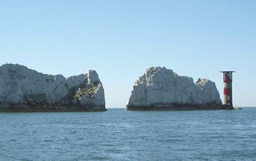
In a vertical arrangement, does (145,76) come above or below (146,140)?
above

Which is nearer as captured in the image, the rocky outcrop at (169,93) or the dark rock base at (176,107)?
the rocky outcrop at (169,93)

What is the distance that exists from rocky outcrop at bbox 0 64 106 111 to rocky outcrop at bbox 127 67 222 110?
1386cm

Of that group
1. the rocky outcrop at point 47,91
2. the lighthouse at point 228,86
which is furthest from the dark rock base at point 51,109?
the lighthouse at point 228,86

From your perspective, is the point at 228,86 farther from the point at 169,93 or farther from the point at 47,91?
the point at 47,91

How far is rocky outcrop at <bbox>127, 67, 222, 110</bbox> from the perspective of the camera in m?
141

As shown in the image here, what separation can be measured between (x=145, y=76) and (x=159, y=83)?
18.5 ft

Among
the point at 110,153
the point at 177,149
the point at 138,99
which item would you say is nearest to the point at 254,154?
the point at 177,149

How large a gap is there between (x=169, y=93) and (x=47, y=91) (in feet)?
143

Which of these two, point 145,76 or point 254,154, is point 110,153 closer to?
point 254,154

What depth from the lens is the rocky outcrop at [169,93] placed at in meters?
141

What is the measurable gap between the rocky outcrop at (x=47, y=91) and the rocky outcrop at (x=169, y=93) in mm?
13857

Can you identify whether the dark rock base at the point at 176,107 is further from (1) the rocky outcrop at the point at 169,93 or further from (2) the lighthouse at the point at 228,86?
(2) the lighthouse at the point at 228,86

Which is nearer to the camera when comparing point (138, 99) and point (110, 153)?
point (110, 153)

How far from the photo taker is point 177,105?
488 ft
